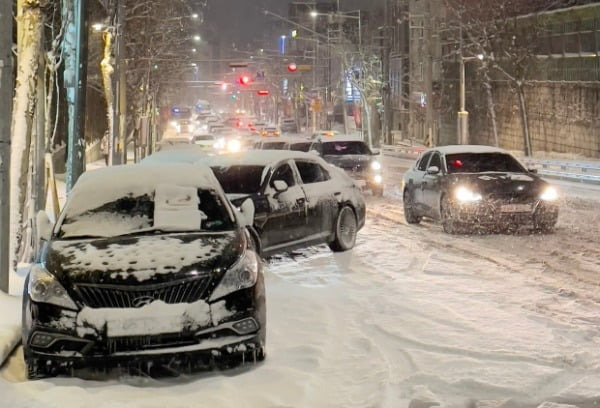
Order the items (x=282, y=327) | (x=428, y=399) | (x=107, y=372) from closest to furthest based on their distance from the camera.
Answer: (x=428, y=399) < (x=107, y=372) < (x=282, y=327)

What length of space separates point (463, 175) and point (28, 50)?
7.66m

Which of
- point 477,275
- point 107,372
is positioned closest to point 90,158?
point 477,275

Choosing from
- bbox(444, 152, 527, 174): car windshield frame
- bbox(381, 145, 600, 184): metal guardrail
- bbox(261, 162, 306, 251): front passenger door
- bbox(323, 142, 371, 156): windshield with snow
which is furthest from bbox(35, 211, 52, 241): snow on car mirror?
bbox(381, 145, 600, 184): metal guardrail

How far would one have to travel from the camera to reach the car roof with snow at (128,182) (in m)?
7.48

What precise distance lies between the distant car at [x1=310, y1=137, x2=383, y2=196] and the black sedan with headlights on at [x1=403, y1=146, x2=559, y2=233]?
6.90 m

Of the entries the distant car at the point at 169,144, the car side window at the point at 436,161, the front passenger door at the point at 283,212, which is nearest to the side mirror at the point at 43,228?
the front passenger door at the point at 283,212

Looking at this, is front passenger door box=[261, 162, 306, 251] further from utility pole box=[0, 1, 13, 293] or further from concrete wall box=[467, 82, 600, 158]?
concrete wall box=[467, 82, 600, 158]

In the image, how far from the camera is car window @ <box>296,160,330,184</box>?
12.3 m

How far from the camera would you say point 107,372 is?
20.4 feet

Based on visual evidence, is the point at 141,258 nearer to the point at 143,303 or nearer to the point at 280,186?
the point at 143,303

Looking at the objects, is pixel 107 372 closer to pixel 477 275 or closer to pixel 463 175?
pixel 477 275

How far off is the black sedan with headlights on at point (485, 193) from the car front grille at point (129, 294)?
355 inches

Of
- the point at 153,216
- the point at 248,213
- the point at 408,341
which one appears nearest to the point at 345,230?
the point at 248,213

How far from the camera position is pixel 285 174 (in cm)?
1195
